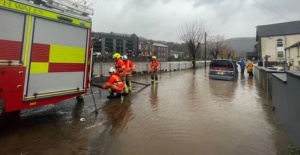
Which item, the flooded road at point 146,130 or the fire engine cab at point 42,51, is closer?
the flooded road at point 146,130

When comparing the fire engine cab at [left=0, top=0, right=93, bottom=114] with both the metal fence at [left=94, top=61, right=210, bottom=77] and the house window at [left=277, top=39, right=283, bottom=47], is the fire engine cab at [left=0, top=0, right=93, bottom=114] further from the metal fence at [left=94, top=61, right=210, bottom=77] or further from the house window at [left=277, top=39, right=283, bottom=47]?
the house window at [left=277, top=39, right=283, bottom=47]

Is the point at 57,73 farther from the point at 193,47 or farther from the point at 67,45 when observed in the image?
the point at 193,47

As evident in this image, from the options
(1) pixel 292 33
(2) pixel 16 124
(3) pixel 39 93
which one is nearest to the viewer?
(3) pixel 39 93

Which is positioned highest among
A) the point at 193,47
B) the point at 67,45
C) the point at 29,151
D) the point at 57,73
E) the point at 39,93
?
the point at 193,47

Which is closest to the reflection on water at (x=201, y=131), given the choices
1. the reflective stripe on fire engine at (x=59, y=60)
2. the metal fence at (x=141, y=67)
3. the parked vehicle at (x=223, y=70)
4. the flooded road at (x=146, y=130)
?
the flooded road at (x=146, y=130)

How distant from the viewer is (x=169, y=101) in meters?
9.28

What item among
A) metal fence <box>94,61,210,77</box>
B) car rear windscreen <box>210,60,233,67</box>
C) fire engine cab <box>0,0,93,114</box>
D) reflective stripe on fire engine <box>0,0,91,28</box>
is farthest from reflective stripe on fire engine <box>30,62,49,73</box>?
car rear windscreen <box>210,60,233,67</box>

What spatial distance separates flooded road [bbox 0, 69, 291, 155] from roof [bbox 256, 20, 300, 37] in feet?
174

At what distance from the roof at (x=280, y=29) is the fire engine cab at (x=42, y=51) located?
186 ft

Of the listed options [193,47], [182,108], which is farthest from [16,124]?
[193,47]

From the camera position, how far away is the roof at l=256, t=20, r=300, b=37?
175 ft

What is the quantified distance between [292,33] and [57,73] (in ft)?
190

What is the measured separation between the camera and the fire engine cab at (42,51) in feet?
15.8

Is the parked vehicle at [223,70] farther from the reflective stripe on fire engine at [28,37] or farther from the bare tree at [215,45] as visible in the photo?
the bare tree at [215,45]
